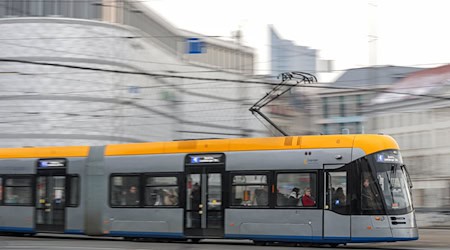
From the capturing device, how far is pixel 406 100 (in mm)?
73688

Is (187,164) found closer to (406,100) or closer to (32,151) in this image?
(32,151)

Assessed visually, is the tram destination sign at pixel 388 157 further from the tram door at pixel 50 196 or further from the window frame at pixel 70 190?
the tram door at pixel 50 196

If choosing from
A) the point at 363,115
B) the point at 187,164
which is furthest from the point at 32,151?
the point at 363,115

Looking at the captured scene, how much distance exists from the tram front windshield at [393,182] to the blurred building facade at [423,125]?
35237 mm

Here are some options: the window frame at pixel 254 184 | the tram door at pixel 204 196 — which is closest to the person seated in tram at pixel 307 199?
the window frame at pixel 254 184

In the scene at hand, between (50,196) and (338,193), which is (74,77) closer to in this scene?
(50,196)

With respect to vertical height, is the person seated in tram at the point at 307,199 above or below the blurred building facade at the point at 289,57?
below

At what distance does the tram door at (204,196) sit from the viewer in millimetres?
16375

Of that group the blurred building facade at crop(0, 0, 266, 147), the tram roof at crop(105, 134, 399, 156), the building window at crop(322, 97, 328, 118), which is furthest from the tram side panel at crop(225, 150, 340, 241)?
the building window at crop(322, 97, 328, 118)

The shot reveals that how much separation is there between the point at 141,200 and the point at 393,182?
21.2 feet

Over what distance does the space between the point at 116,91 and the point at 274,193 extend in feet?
118

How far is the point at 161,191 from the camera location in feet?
56.6

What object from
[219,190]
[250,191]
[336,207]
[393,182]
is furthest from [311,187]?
[219,190]

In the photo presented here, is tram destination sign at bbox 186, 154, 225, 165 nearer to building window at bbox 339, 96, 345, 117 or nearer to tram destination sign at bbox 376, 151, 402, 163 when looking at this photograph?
tram destination sign at bbox 376, 151, 402, 163
